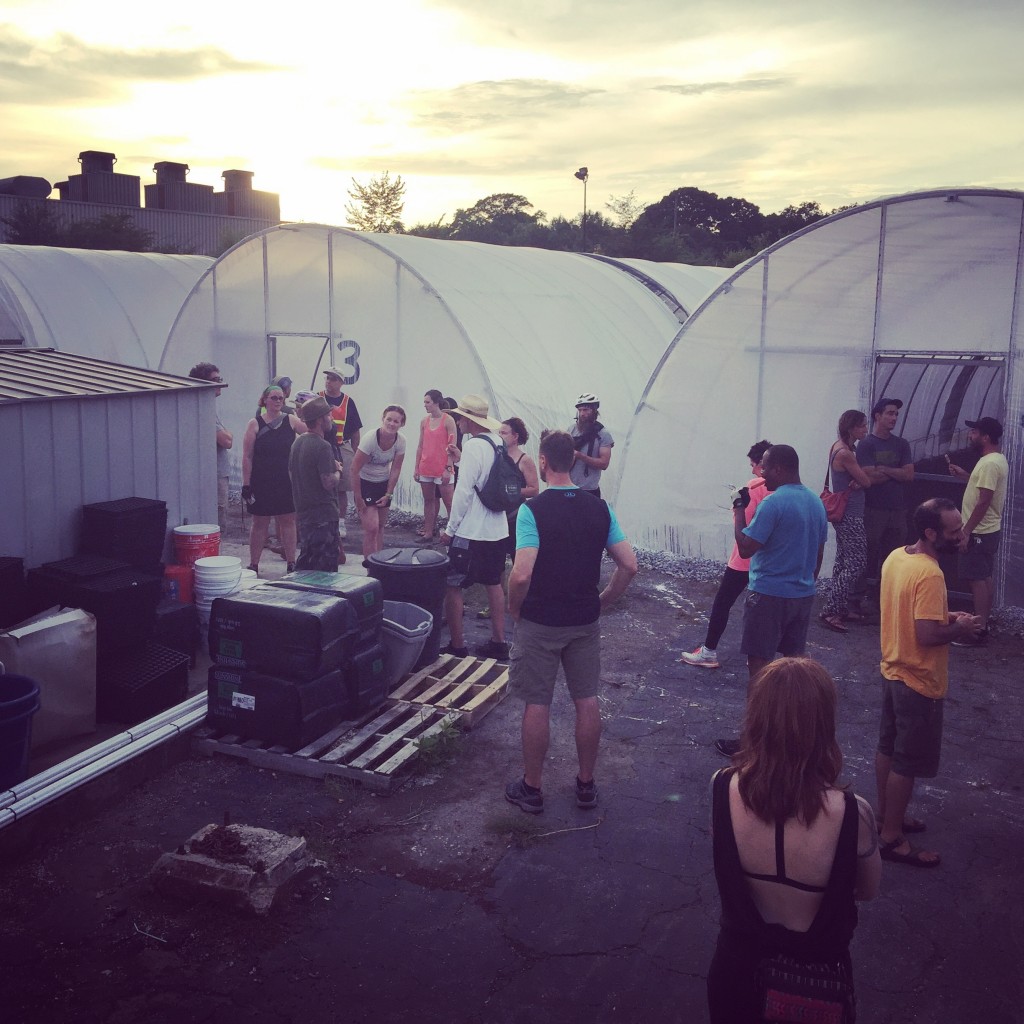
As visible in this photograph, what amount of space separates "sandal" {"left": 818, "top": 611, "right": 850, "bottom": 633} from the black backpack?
3081 millimetres

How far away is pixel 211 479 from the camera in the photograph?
24.2ft

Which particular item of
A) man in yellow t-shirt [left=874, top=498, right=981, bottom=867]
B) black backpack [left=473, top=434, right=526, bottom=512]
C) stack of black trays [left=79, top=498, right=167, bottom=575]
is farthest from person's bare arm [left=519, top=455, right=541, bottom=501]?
man in yellow t-shirt [left=874, top=498, right=981, bottom=867]

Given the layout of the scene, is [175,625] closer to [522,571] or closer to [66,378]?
[66,378]

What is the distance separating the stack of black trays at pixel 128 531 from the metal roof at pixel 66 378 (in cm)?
73

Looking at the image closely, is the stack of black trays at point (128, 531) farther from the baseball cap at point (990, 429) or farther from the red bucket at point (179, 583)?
the baseball cap at point (990, 429)

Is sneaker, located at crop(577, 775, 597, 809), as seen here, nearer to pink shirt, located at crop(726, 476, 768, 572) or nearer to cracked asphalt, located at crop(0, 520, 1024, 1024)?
cracked asphalt, located at crop(0, 520, 1024, 1024)

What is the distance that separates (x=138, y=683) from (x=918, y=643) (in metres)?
4.12

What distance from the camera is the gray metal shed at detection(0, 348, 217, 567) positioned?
5.66 metres

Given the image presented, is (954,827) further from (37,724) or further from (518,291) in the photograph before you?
(518,291)

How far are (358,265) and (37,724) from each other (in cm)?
854

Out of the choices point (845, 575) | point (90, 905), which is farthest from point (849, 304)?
point (90, 905)

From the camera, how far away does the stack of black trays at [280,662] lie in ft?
17.1

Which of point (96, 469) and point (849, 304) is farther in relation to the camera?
point (849, 304)

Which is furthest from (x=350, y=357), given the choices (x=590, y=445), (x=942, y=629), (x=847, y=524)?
(x=942, y=629)
